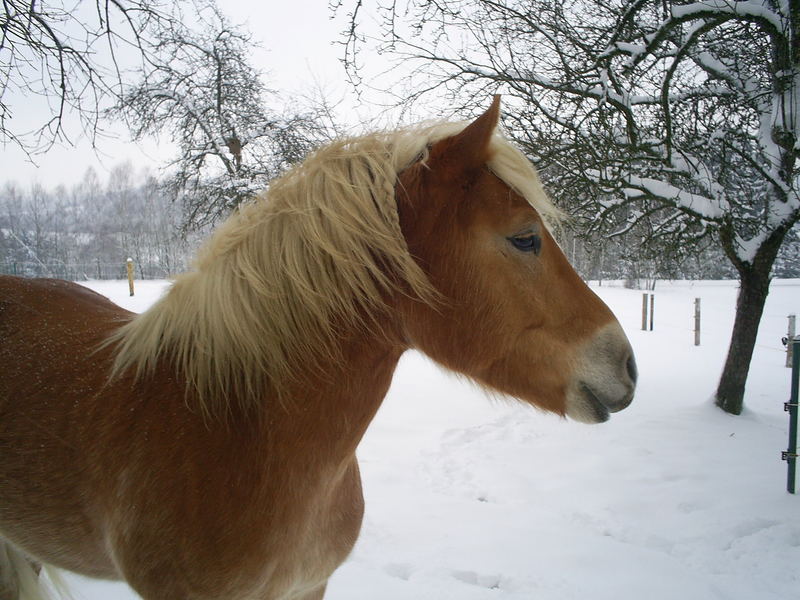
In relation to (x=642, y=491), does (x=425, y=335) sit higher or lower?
higher

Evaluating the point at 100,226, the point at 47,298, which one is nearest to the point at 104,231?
the point at 100,226

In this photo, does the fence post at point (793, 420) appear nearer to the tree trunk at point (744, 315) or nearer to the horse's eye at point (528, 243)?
the tree trunk at point (744, 315)

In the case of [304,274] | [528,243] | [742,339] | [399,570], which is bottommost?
[399,570]

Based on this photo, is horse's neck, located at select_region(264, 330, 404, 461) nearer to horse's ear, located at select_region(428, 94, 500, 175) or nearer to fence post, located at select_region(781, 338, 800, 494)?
horse's ear, located at select_region(428, 94, 500, 175)

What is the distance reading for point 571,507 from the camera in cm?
402

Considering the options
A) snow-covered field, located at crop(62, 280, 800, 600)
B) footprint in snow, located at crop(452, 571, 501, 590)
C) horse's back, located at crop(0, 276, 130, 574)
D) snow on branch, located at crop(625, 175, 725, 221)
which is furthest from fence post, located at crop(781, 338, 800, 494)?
horse's back, located at crop(0, 276, 130, 574)

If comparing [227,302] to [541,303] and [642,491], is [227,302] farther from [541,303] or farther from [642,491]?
[642,491]

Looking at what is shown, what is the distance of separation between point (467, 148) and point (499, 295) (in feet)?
1.49

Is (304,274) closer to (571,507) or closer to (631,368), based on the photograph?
(631,368)

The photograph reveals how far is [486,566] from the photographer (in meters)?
3.15

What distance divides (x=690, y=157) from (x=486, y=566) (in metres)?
5.37

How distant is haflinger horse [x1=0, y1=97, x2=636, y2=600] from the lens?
136cm

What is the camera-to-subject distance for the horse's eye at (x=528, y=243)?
4.56ft

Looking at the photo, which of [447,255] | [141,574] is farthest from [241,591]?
[447,255]
